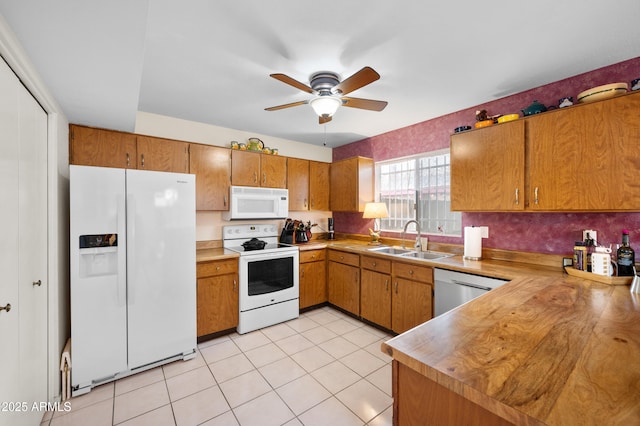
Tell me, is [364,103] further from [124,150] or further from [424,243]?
[124,150]

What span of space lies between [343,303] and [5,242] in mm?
2933

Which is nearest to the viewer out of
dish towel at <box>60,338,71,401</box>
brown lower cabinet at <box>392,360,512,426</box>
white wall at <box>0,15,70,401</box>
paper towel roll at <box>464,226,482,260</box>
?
brown lower cabinet at <box>392,360,512,426</box>

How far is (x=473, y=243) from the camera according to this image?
2.51 metres

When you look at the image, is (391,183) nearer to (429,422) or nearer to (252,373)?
(252,373)

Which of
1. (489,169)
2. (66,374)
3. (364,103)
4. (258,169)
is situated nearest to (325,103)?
(364,103)

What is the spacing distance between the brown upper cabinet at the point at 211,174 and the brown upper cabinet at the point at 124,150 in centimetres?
10

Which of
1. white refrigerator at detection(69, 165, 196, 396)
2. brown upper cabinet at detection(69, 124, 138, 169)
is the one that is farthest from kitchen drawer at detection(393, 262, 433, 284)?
brown upper cabinet at detection(69, 124, 138, 169)

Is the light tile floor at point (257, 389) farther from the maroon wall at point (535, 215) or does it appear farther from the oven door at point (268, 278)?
the maroon wall at point (535, 215)

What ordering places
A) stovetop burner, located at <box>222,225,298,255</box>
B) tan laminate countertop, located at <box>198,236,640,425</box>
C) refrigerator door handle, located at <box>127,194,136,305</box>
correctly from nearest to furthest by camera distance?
tan laminate countertop, located at <box>198,236,640,425</box> → refrigerator door handle, located at <box>127,194,136,305</box> → stovetop burner, located at <box>222,225,298,255</box>

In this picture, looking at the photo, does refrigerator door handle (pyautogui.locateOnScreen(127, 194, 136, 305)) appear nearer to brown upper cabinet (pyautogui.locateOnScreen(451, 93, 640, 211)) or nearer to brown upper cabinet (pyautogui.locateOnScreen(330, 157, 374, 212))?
brown upper cabinet (pyautogui.locateOnScreen(330, 157, 374, 212))

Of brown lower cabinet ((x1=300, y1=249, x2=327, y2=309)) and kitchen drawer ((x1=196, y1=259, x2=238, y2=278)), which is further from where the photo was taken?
brown lower cabinet ((x1=300, y1=249, x2=327, y2=309))

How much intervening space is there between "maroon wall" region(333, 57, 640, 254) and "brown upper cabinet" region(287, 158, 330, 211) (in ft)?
3.75

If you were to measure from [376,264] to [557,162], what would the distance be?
177cm

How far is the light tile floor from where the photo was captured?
1714 millimetres
